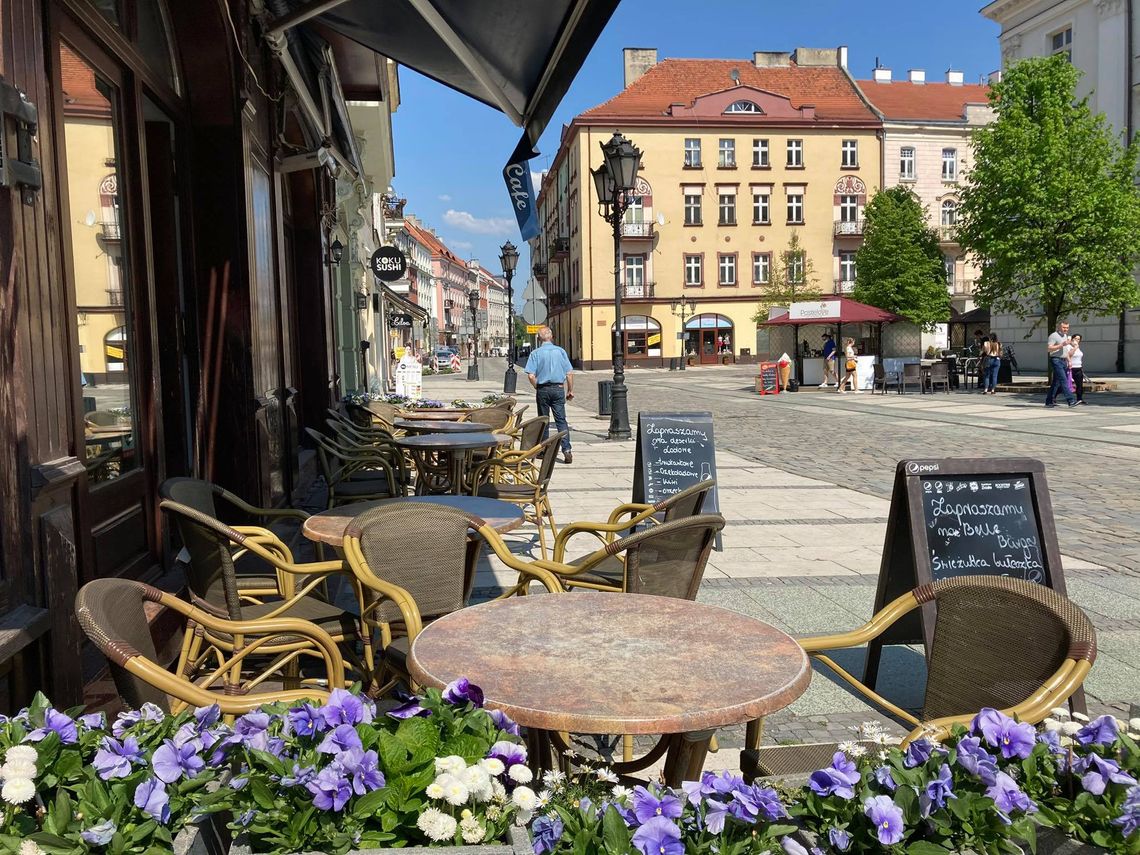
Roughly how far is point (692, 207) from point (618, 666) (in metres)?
55.6

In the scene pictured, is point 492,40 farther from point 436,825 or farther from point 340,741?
point 436,825

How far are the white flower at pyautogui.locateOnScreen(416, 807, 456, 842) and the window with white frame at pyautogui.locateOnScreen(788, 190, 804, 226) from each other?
189ft

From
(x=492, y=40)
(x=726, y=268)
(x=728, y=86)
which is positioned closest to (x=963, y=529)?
(x=492, y=40)

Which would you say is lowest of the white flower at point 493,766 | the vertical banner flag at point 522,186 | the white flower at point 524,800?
the white flower at point 524,800

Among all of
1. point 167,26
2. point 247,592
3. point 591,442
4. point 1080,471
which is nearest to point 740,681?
point 247,592

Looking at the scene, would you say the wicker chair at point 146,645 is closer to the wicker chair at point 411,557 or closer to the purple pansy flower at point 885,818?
the wicker chair at point 411,557

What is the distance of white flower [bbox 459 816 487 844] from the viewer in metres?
1.47

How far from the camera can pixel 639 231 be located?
5491cm

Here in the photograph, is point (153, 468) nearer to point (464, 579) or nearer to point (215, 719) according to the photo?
point (464, 579)

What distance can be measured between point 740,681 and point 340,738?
1021 millimetres

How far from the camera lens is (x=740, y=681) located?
2.24 m

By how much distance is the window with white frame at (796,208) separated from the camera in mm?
56188

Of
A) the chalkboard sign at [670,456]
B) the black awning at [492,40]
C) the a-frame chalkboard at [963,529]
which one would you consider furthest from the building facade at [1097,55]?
the a-frame chalkboard at [963,529]

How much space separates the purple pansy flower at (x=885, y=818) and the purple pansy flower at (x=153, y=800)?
1.12 metres
